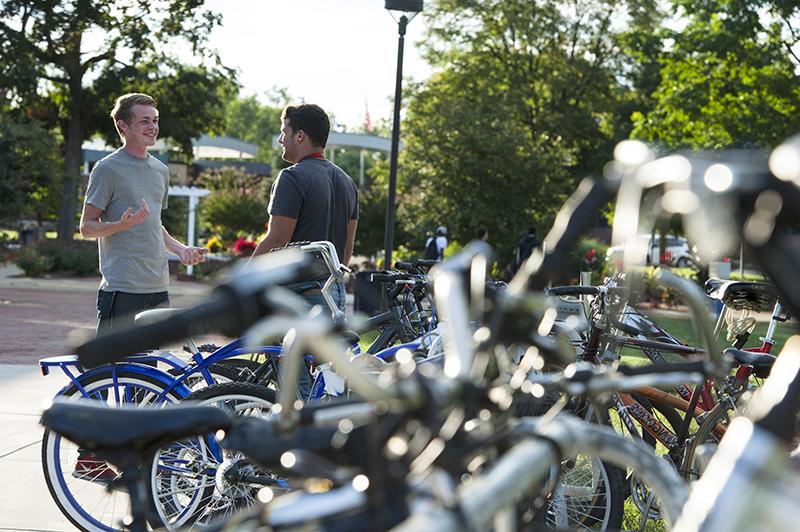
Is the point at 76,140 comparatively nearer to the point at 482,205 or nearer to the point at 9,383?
the point at 482,205

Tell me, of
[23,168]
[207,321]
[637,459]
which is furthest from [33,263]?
[637,459]

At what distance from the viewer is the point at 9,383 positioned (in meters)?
8.80

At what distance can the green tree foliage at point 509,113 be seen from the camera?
31375 mm

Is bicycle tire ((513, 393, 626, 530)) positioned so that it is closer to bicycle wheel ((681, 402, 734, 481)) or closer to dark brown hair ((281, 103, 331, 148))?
bicycle wheel ((681, 402, 734, 481))

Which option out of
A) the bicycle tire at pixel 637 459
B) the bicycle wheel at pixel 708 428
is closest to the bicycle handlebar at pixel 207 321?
the bicycle tire at pixel 637 459

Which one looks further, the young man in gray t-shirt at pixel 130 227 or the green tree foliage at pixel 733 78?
the green tree foliage at pixel 733 78

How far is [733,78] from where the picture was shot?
27.7m

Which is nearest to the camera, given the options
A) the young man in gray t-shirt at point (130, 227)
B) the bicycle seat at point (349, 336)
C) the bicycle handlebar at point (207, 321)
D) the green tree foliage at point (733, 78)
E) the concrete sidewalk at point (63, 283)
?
the bicycle handlebar at point (207, 321)

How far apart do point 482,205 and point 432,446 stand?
2985cm

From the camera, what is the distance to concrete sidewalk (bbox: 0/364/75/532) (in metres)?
4.88

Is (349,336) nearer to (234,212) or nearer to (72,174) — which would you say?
(72,174)

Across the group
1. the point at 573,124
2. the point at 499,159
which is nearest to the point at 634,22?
the point at 573,124

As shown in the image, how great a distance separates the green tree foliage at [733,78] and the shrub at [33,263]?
15757mm

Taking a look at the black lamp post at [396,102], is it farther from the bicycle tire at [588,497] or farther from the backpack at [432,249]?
the backpack at [432,249]
